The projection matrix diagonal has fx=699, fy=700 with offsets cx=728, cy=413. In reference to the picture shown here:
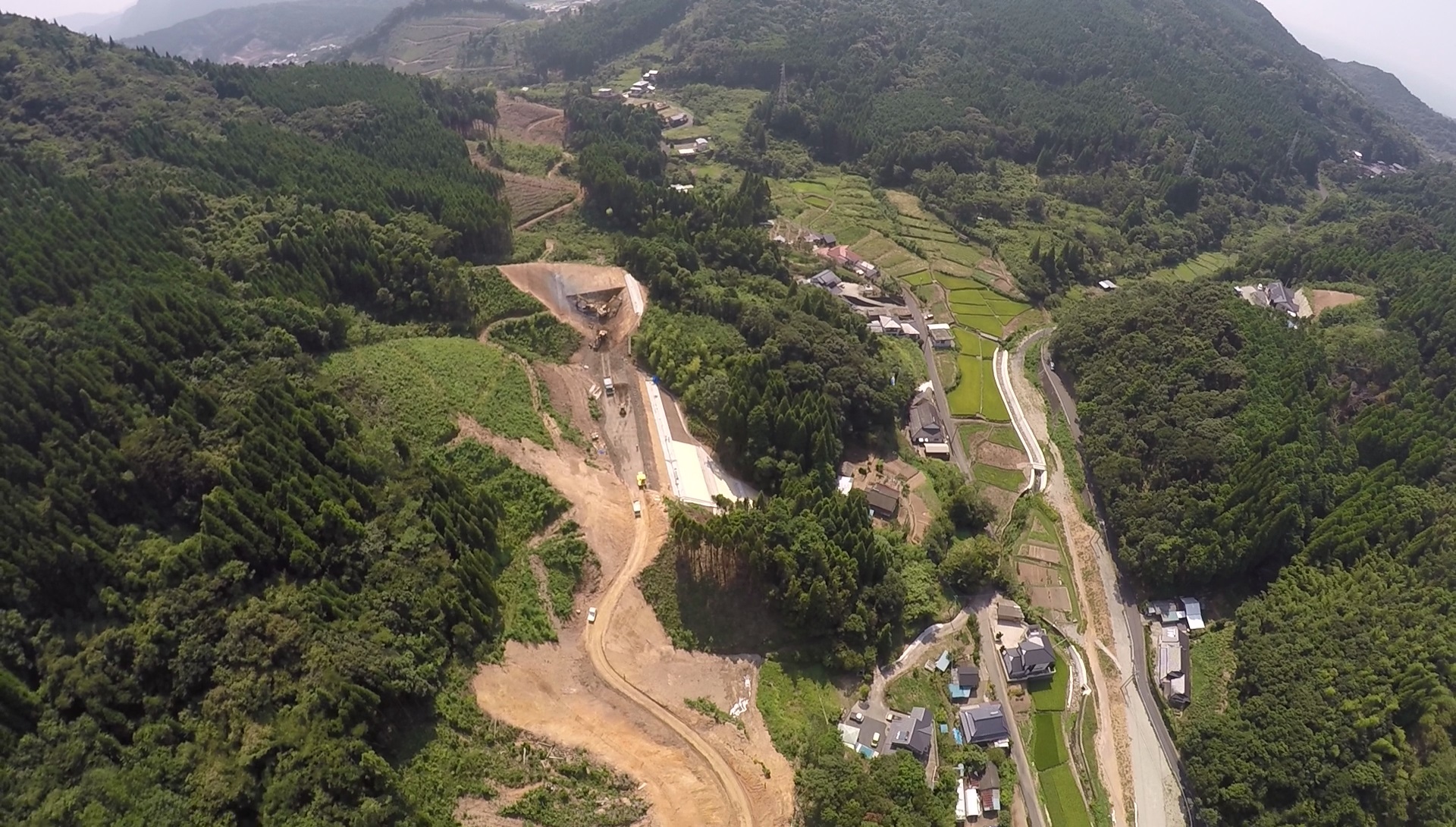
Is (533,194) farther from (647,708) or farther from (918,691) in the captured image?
(918,691)

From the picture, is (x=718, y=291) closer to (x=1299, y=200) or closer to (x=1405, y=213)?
(x=1405, y=213)

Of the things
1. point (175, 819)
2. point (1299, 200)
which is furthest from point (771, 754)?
point (1299, 200)

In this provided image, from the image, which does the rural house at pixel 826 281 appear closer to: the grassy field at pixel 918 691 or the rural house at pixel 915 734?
the grassy field at pixel 918 691

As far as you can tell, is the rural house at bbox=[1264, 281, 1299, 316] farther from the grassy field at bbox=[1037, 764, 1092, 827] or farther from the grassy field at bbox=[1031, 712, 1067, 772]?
the grassy field at bbox=[1037, 764, 1092, 827]

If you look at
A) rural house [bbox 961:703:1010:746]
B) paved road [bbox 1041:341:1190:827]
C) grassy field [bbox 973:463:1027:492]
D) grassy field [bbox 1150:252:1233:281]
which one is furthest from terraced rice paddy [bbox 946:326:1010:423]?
grassy field [bbox 1150:252:1233:281]

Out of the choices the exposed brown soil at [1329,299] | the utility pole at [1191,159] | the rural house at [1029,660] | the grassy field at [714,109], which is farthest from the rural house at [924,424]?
the utility pole at [1191,159]
